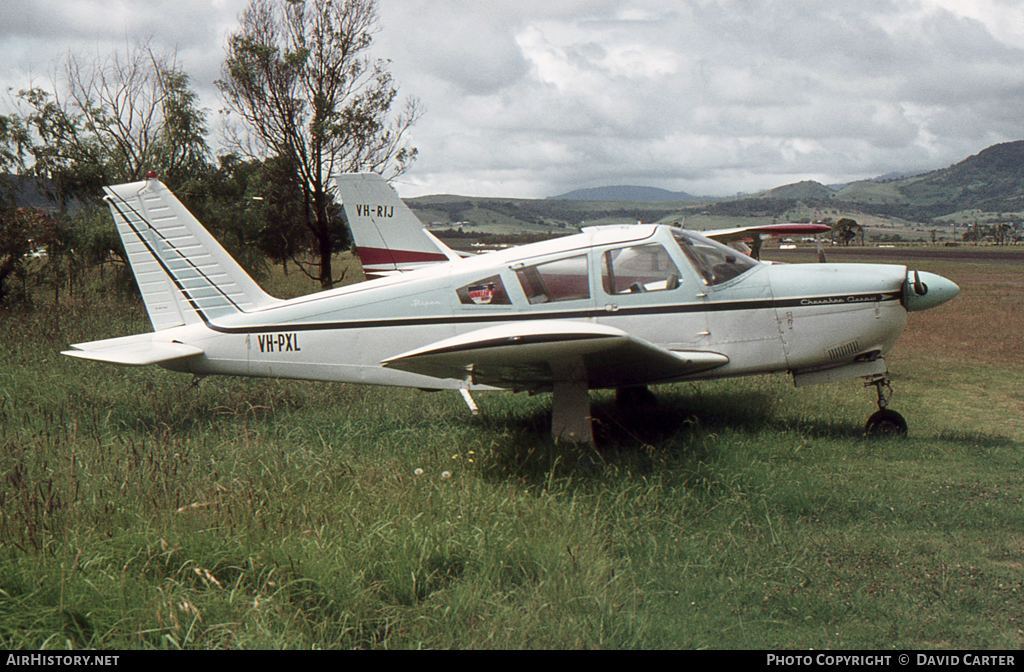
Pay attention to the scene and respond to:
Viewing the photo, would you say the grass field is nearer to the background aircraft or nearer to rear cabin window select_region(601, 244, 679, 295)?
rear cabin window select_region(601, 244, 679, 295)

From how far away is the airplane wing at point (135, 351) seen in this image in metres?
6.20

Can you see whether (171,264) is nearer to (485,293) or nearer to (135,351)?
(135,351)

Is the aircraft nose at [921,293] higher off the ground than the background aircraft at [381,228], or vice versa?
the background aircraft at [381,228]

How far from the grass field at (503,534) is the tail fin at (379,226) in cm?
847

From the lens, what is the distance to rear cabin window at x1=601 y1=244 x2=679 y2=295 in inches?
234

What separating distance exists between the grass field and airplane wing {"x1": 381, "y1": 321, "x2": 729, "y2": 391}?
615mm

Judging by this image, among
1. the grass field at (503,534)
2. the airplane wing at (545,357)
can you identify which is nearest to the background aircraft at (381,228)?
the grass field at (503,534)

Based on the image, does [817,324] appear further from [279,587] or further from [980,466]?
[279,587]

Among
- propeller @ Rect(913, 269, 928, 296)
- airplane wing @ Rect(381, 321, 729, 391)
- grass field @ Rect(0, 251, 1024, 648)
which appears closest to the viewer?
grass field @ Rect(0, 251, 1024, 648)

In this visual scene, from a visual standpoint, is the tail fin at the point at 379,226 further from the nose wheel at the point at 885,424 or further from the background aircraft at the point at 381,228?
the nose wheel at the point at 885,424

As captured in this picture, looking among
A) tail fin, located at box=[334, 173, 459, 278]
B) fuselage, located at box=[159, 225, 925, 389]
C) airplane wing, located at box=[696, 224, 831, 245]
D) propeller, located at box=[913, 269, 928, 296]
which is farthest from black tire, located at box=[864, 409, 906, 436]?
tail fin, located at box=[334, 173, 459, 278]

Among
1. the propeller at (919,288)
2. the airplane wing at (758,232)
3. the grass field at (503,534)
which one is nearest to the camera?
the grass field at (503,534)
